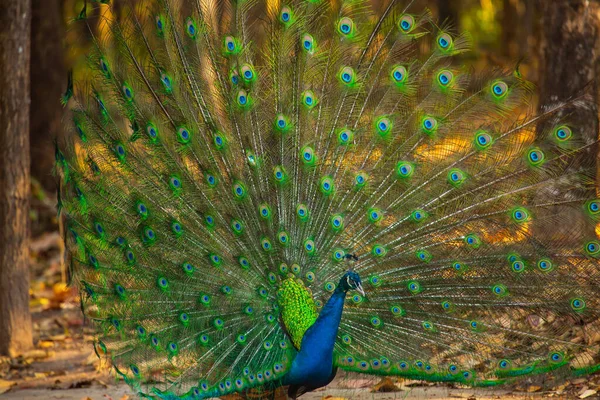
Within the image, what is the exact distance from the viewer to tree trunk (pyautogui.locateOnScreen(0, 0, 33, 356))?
26.8ft

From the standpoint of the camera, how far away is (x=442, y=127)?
18.5 ft

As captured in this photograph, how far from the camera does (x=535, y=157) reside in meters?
5.45

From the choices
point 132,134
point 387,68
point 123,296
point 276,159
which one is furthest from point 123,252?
point 387,68

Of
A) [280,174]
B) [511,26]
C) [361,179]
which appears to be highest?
[511,26]

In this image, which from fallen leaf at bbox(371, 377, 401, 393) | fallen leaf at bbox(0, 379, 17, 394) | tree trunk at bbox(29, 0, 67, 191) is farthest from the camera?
tree trunk at bbox(29, 0, 67, 191)

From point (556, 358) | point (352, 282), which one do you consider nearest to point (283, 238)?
point (352, 282)

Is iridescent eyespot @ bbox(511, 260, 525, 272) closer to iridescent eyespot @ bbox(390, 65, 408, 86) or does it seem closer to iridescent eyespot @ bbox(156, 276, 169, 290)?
iridescent eyespot @ bbox(390, 65, 408, 86)

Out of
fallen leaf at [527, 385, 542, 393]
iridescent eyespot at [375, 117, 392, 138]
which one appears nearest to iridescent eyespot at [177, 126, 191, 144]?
iridescent eyespot at [375, 117, 392, 138]

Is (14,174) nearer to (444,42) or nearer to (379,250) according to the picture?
(379,250)

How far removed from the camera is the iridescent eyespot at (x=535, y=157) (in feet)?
17.9

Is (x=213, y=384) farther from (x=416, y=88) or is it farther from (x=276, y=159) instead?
(x=416, y=88)

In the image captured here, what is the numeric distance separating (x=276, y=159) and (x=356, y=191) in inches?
21.5

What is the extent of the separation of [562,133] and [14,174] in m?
4.93

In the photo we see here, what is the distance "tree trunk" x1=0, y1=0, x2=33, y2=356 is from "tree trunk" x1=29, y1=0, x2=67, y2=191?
6926 mm
